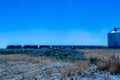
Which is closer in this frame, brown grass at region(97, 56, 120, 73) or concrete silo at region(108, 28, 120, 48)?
brown grass at region(97, 56, 120, 73)

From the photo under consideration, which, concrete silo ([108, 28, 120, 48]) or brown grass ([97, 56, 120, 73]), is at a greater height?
concrete silo ([108, 28, 120, 48])

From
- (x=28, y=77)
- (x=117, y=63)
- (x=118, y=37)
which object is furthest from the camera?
(x=118, y=37)

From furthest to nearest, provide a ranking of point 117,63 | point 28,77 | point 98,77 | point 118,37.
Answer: point 118,37
point 28,77
point 117,63
point 98,77

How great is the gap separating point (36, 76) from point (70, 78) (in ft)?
10.2

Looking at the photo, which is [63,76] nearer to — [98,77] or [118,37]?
[98,77]

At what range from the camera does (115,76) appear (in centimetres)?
1828

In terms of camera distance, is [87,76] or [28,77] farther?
[28,77]

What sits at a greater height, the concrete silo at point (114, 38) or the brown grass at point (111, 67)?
the concrete silo at point (114, 38)

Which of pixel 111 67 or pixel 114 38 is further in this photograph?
pixel 114 38

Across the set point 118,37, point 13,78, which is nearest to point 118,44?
point 118,37

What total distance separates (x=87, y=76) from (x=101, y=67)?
76.2 inches

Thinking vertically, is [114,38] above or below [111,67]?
above

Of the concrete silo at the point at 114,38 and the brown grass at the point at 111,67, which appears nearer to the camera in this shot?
the brown grass at the point at 111,67

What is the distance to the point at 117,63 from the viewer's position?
775 inches
